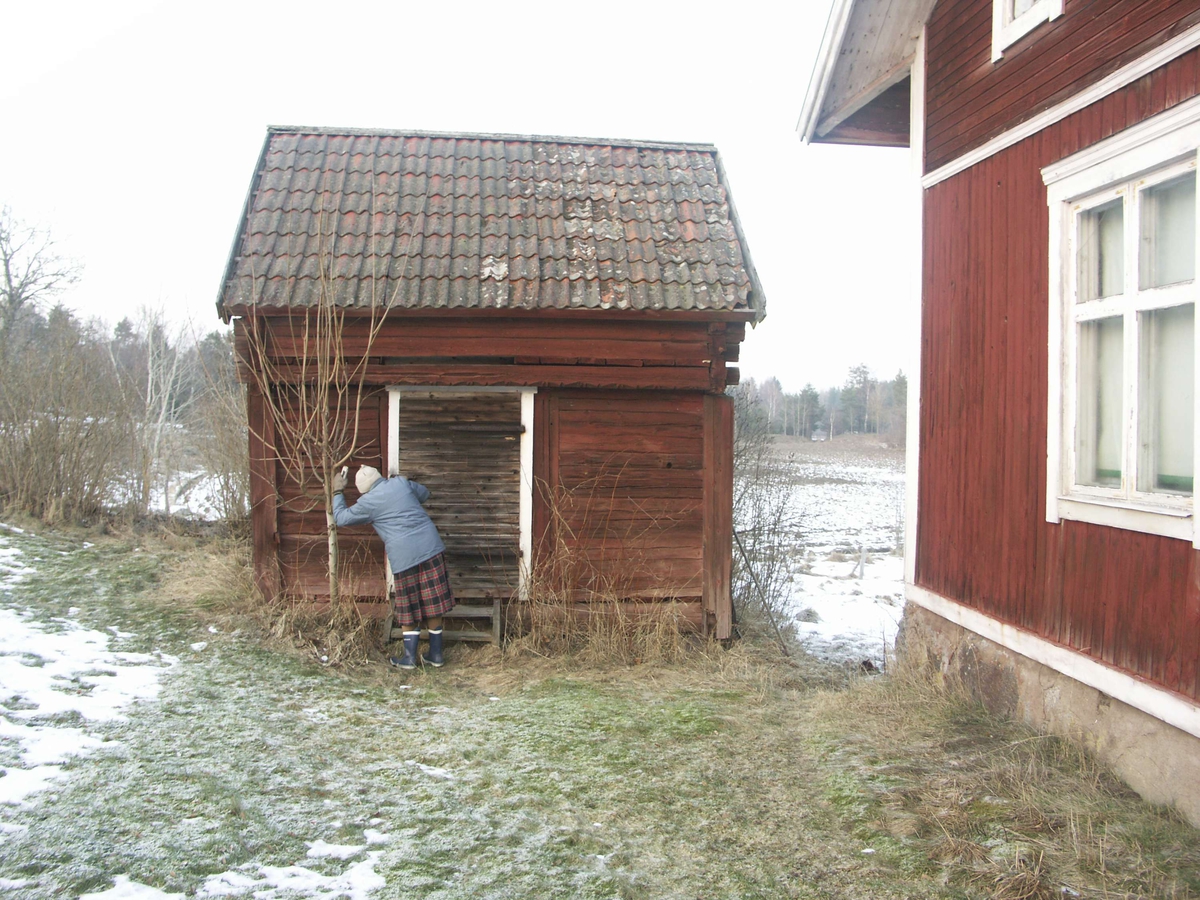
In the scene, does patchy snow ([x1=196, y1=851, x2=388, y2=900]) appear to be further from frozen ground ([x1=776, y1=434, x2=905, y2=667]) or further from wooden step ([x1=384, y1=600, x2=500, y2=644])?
frozen ground ([x1=776, y1=434, x2=905, y2=667])

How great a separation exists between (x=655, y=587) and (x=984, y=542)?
294cm

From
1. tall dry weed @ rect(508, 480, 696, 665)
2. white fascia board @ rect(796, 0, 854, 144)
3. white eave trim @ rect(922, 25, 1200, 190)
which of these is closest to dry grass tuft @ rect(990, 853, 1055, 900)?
white eave trim @ rect(922, 25, 1200, 190)

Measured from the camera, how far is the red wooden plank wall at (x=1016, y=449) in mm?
3998

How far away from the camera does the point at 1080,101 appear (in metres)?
4.61

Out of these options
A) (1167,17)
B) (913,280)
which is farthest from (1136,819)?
(913,280)

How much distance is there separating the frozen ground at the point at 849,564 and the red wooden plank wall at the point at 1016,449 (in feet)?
5.96

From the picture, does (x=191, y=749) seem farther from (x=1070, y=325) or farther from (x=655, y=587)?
(x=1070, y=325)

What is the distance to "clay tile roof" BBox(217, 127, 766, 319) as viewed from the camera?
7406 mm

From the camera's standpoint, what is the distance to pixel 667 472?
7633 millimetres

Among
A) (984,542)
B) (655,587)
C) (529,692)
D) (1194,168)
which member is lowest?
(529,692)

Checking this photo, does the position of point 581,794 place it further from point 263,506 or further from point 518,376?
point 263,506

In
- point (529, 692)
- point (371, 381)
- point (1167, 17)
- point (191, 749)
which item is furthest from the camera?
point (371, 381)

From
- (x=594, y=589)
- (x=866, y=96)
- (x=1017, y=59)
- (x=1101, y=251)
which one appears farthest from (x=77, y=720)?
(x=866, y=96)

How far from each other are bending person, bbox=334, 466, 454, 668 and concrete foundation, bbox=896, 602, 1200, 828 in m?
3.68
